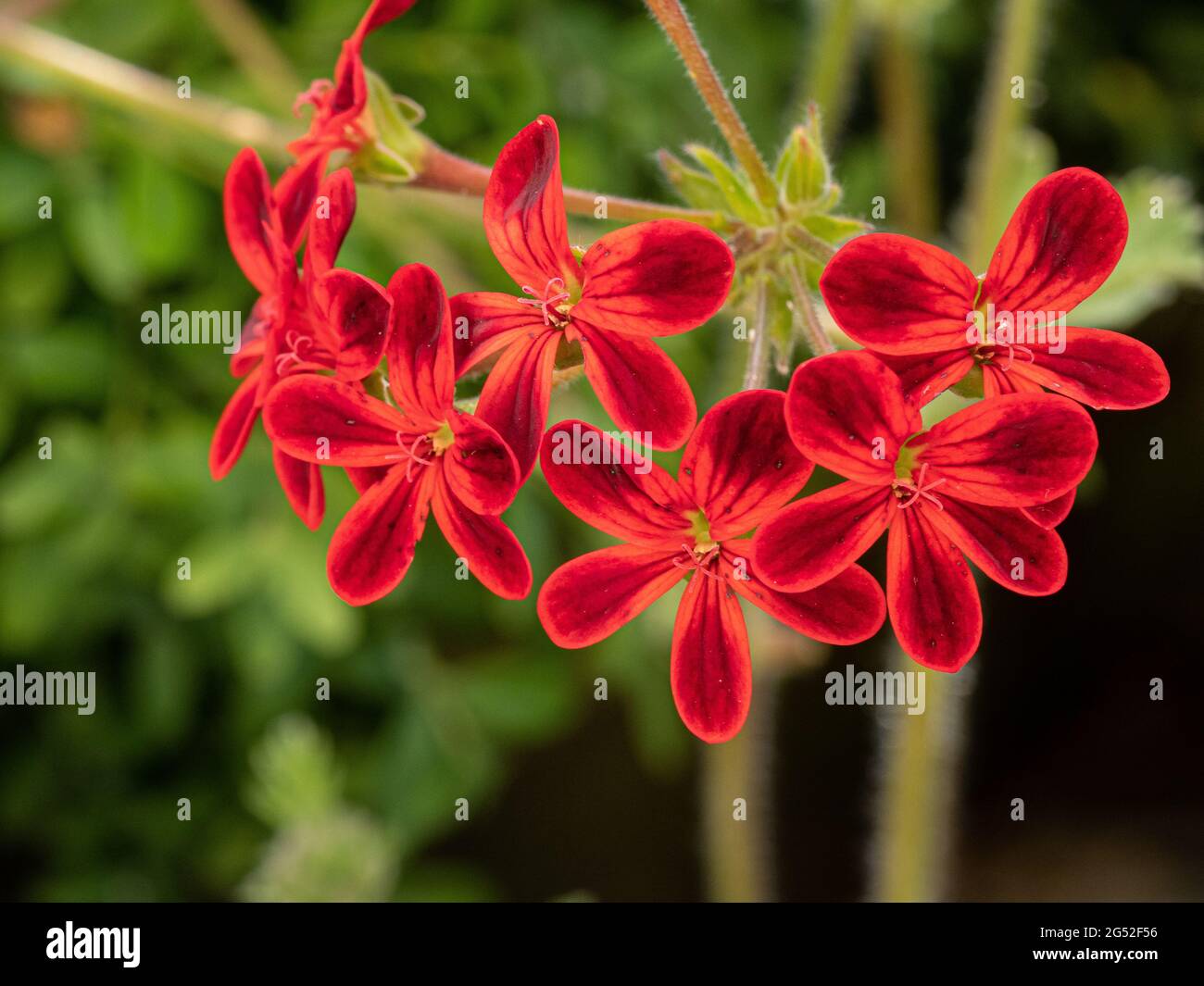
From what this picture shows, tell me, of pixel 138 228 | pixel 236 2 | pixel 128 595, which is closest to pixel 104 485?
pixel 128 595

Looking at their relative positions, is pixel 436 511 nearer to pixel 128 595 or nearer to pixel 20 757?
pixel 128 595

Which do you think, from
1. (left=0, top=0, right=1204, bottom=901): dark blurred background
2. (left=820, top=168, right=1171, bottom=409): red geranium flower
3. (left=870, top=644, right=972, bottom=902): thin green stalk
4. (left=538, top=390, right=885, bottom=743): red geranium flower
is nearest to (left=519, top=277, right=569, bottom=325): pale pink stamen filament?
(left=538, top=390, right=885, bottom=743): red geranium flower

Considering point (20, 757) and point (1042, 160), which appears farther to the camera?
point (20, 757)

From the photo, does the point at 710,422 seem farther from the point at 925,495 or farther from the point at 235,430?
the point at 235,430

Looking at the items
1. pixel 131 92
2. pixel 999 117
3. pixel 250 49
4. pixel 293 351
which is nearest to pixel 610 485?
pixel 293 351

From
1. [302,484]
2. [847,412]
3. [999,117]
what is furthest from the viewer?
[999,117]

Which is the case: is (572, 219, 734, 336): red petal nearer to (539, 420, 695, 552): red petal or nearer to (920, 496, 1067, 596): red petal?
(539, 420, 695, 552): red petal

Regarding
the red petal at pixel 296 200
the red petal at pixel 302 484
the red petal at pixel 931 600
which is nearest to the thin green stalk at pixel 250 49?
the red petal at pixel 296 200
